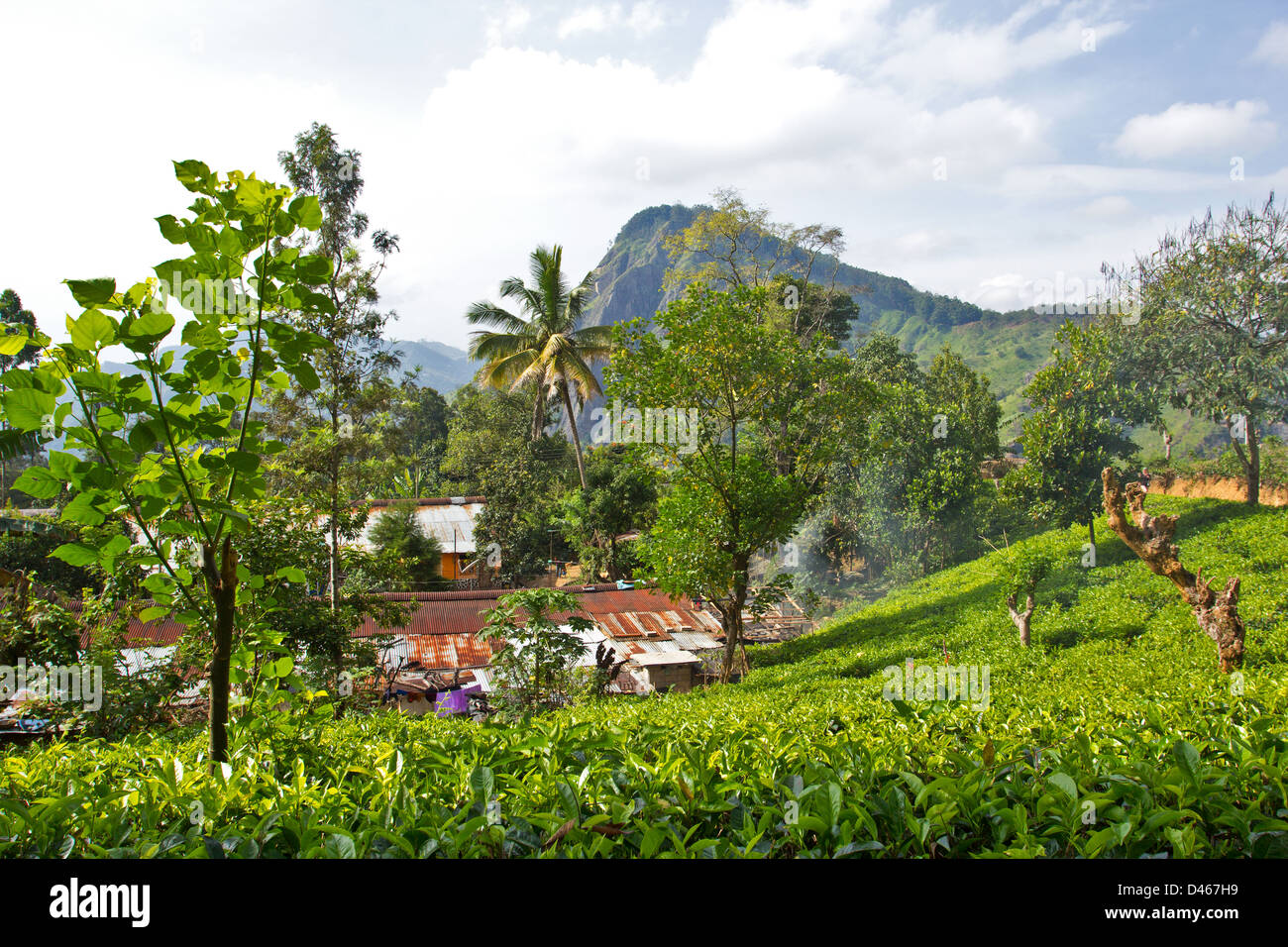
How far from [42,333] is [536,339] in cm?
2026

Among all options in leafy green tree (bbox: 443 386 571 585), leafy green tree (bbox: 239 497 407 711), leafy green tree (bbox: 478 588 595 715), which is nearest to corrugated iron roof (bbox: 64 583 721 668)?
leafy green tree (bbox: 239 497 407 711)

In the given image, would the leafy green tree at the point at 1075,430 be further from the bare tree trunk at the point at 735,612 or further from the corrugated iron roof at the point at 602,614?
the bare tree trunk at the point at 735,612

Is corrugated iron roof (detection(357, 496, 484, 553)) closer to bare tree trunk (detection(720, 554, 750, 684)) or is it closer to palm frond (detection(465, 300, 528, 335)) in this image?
palm frond (detection(465, 300, 528, 335))

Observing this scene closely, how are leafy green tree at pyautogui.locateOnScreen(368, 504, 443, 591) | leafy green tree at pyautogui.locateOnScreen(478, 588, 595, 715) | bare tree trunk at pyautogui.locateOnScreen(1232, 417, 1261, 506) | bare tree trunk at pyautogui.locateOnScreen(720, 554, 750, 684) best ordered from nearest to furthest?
leafy green tree at pyautogui.locateOnScreen(478, 588, 595, 715) → bare tree trunk at pyautogui.locateOnScreen(720, 554, 750, 684) → bare tree trunk at pyautogui.locateOnScreen(1232, 417, 1261, 506) → leafy green tree at pyautogui.locateOnScreen(368, 504, 443, 591)

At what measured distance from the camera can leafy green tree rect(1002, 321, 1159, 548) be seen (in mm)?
16734

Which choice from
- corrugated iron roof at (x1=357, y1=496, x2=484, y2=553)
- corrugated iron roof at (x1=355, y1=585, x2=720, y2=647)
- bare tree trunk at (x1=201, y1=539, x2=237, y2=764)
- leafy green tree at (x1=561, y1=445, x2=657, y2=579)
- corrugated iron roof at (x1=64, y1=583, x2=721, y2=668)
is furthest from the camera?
corrugated iron roof at (x1=357, y1=496, x2=484, y2=553)

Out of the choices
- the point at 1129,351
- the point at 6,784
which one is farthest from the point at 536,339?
the point at 6,784

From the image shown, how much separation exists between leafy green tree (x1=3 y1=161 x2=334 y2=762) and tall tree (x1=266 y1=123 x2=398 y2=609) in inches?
304

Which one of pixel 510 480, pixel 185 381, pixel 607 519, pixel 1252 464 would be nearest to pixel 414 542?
pixel 510 480

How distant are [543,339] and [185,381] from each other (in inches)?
788

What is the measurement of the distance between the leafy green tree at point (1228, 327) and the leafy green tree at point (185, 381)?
19.8m

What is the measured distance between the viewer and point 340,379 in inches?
425

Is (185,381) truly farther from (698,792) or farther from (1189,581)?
(1189,581)
